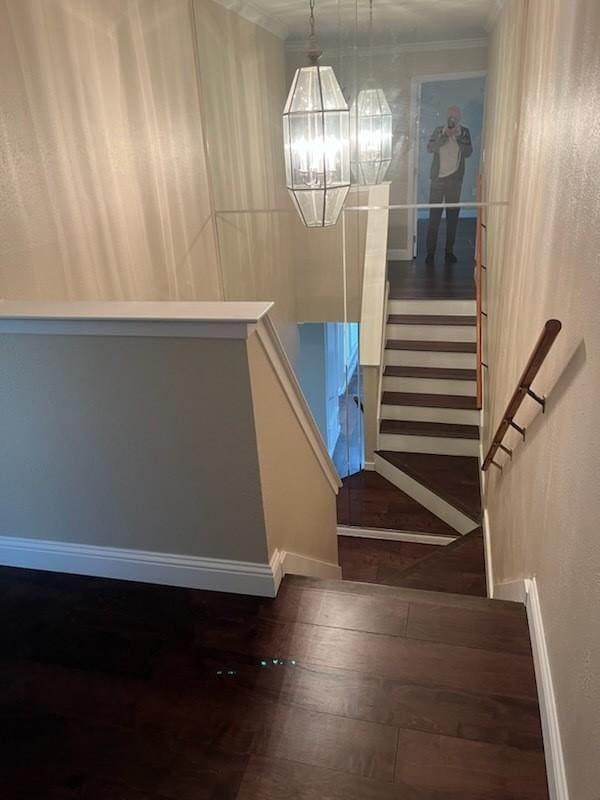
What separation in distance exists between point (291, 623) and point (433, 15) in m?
4.72

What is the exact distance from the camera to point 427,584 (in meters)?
3.35

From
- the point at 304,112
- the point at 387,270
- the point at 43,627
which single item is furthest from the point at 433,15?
the point at 43,627

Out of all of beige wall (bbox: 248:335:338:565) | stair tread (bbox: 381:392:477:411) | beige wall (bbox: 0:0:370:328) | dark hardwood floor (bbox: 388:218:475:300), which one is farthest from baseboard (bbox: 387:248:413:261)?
beige wall (bbox: 248:335:338:565)

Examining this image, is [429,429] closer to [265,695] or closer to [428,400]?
[428,400]

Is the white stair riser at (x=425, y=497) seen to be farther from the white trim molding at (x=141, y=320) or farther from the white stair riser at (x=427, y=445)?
the white trim molding at (x=141, y=320)

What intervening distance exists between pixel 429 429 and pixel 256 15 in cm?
386

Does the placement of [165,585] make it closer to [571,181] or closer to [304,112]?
[571,181]

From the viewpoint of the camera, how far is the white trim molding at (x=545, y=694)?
4.20ft

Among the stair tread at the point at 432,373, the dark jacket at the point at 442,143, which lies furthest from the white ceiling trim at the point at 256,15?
the stair tread at the point at 432,373

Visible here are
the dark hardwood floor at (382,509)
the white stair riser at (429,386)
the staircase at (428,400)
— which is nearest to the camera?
the dark hardwood floor at (382,509)

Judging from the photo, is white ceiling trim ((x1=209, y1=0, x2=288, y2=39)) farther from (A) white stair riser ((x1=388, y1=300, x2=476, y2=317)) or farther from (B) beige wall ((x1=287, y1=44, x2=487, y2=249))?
(A) white stair riser ((x1=388, y1=300, x2=476, y2=317))

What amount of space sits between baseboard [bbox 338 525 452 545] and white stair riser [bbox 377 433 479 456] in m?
0.91

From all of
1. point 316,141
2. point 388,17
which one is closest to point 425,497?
point 316,141

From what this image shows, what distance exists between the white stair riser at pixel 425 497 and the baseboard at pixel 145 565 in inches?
117
